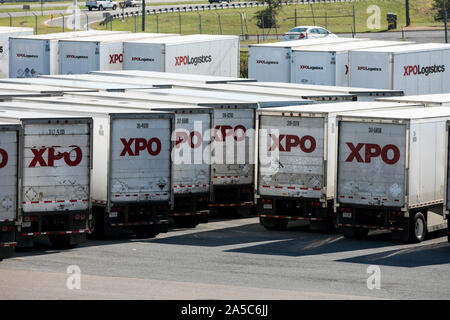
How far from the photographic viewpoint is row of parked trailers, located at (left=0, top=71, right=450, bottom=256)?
24688 mm

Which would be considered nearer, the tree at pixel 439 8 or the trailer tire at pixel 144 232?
the trailer tire at pixel 144 232

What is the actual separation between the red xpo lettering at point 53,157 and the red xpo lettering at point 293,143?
18.0ft

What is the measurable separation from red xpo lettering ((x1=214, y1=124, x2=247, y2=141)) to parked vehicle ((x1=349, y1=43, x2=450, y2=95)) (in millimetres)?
14005

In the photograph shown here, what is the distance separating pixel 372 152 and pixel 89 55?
23.5 m

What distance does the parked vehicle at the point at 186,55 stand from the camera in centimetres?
4684

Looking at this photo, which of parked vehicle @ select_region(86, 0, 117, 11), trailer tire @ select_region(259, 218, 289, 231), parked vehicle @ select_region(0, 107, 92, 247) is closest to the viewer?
parked vehicle @ select_region(0, 107, 92, 247)

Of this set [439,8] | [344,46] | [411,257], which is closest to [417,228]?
[411,257]

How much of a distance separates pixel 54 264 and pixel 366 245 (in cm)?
747

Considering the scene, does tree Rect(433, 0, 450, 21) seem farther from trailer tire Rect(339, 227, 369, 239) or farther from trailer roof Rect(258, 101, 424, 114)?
trailer tire Rect(339, 227, 369, 239)

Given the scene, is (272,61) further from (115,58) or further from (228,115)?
(228,115)

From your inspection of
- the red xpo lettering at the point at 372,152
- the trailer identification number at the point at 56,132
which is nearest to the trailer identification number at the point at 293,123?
the red xpo lettering at the point at 372,152

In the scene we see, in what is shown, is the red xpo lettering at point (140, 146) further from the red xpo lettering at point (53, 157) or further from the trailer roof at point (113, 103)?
the trailer roof at point (113, 103)

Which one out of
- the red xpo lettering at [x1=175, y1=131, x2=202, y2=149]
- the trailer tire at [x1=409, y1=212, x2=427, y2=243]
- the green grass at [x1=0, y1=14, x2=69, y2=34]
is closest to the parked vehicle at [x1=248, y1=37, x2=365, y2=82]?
the red xpo lettering at [x1=175, y1=131, x2=202, y2=149]

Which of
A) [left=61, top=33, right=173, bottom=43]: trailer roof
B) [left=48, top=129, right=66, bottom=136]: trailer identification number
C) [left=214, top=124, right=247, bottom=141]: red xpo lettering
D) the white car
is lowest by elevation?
[left=48, top=129, right=66, bottom=136]: trailer identification number
